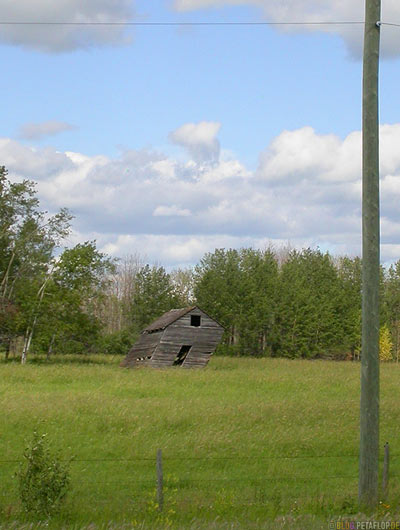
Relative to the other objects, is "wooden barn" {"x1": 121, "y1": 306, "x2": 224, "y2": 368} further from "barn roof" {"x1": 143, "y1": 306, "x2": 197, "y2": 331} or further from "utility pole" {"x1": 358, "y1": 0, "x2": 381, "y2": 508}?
"utility pole" {"x1": 358, "y1": 0, "x2": 381, "y2": 508}

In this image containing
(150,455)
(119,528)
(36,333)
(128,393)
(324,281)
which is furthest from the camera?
(324,281)

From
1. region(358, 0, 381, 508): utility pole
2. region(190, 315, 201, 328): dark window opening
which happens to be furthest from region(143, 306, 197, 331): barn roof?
region(358, 0, 381, 508): utility pole

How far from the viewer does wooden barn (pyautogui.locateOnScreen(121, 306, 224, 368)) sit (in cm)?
4556

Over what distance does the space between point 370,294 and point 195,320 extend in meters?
36.5

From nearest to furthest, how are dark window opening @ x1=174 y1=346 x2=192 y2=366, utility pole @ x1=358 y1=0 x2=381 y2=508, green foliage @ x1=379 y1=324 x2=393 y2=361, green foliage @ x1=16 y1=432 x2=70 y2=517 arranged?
green foliage @ x1=16 y1=432 x2=70 y2=517 → utility pole @ x1=358 y1=0 x2=381 y2=508 → dark window opening @ x1=174 y1=346 x2=192 y2=366 → green foliage @ x1=379 y1=324 x2=393 y2=361

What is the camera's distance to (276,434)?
65.5 feet

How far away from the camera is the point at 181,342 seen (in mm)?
45875

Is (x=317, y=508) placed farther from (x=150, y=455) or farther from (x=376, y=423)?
(x=150, y=455)

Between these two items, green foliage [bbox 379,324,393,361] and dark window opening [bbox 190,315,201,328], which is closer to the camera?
dark window opening [bbox 190,315,201,328]

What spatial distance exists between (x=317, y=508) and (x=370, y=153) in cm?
515

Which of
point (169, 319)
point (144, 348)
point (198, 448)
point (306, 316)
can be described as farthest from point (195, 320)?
point (306, 316)

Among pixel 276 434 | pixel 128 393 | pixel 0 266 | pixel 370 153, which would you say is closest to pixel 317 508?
pixel 370 153

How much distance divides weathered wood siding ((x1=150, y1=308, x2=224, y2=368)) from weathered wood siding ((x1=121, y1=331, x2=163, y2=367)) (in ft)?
1.82

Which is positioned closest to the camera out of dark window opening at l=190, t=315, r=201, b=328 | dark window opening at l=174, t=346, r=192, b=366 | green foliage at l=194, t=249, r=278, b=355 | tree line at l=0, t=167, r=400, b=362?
dark window opening at l=190, t=315, r=201, b=328
